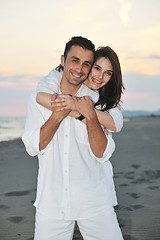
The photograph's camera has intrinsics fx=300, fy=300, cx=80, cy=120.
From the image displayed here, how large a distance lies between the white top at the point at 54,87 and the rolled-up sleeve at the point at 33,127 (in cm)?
14

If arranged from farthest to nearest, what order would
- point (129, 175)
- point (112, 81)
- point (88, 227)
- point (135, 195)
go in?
1. point (129, 175)
2. point (135, 195)
3. point (112, 81)
4. point (88, 227)

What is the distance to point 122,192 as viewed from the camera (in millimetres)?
6094

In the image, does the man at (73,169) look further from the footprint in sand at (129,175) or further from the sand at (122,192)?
the footprint in sand at (129,175)

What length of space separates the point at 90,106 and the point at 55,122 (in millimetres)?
352

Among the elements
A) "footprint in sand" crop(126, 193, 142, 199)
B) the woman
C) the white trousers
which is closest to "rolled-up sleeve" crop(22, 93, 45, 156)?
the woman

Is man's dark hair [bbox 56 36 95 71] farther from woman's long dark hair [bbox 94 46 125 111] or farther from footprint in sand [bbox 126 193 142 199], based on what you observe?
footprint in sand [bbox 126 193 142 199]

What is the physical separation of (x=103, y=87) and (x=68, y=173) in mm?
1344

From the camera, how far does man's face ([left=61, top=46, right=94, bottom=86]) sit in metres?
2.87

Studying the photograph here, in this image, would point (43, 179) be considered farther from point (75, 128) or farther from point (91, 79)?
point (91, 79)

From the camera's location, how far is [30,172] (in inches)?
310

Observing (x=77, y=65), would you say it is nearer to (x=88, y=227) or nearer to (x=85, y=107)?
(x=85, y=107)

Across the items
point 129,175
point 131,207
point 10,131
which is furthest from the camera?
point 10,131

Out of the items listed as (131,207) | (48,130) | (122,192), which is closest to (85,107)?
(48,130)

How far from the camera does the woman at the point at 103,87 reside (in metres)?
2.83
